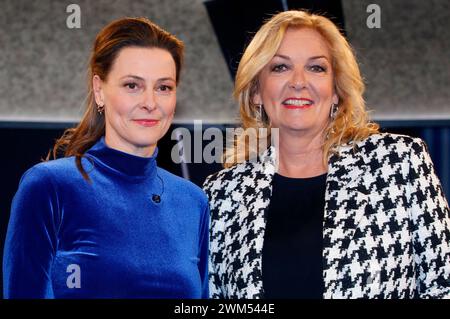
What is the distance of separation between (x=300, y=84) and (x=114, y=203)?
0.61 metres

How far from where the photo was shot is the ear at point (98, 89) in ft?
5.61

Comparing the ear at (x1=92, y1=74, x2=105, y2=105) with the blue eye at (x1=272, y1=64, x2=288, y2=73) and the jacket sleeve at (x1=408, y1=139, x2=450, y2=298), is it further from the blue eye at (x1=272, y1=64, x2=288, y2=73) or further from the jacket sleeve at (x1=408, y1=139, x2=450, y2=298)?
the jacket sleeve at (x1=408, y1=139, x2=450, y2=298)

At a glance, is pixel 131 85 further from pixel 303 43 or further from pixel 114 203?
pixel 303 43

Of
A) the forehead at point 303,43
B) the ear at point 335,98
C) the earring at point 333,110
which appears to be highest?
the forehead at point 303,43

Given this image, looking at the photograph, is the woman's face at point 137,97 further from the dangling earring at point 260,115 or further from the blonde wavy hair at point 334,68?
the dangling earring at point 260,115

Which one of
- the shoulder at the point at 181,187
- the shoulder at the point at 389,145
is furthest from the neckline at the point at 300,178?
the shoulder at the point at 181,187

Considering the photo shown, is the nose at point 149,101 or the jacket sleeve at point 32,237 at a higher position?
the nose at point 149,101

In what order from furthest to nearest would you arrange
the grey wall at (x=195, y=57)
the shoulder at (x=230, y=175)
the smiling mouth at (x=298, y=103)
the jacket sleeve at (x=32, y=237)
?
1. the grey wall at (x=195, y=57)
2. the shoulder at (x=230, y=175)
3. the smiling mouth at (x=298, y=103)
4. the jacket sleeve at (x=32, y=237)

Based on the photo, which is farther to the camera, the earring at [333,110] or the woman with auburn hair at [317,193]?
the earring at [333,110]

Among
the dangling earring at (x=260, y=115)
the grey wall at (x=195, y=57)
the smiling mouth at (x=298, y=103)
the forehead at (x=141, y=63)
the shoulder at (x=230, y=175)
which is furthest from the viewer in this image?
the grey wall at (x=195, y=57)

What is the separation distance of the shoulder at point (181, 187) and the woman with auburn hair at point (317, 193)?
0.09 meters

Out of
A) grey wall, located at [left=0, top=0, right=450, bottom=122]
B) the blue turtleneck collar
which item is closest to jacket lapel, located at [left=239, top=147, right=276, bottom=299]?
the blue turtleneck collar

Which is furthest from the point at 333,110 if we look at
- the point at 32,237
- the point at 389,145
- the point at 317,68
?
the point at 32,237
